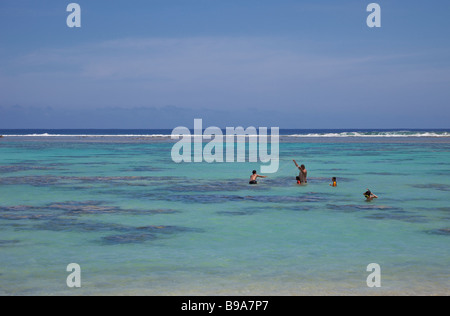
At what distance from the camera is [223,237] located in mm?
13531

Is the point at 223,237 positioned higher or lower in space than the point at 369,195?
lower

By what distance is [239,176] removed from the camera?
1137 inches

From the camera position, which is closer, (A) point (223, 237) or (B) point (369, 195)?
(A) point (223, 237)

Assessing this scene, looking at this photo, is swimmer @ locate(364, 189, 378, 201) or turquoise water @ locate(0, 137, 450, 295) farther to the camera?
swimmer @ locate(364, 189, 378, 201)

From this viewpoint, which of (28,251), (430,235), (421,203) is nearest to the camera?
(28,251)

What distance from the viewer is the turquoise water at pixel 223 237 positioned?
9.73 m

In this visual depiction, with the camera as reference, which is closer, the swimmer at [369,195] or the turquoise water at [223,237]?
the turquoise water at [223,237]

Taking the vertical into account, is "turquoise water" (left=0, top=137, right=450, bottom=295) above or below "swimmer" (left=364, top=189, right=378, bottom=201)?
below

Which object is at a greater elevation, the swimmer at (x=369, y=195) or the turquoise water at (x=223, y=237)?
the swimmer at (x=369, y=195)

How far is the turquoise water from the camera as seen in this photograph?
9727mm
